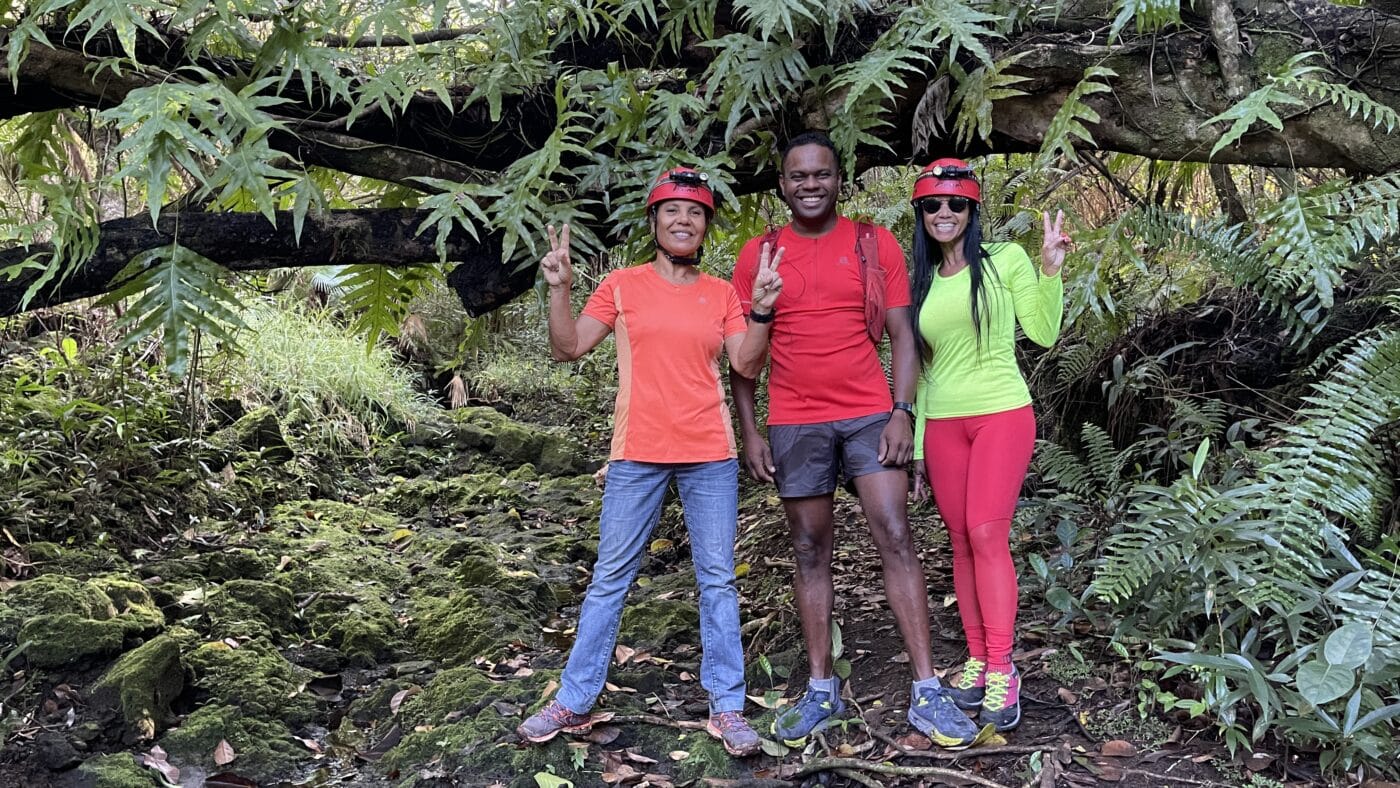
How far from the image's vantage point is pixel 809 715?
4.02m

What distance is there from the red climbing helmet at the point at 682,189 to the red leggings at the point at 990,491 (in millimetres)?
1181

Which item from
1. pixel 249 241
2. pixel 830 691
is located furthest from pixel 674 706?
pixel 249 241

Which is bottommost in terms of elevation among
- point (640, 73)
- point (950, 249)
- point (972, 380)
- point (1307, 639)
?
point (1307, 639)

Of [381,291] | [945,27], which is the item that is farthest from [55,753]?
[945,27]

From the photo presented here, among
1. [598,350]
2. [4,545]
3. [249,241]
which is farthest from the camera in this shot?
[598,350]

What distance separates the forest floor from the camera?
12.6 ft

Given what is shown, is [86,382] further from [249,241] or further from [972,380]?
[972,380]

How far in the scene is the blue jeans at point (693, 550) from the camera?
3.91 metres

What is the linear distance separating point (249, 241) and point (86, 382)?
4300mm

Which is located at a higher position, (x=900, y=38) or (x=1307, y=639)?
(x=900, y=38)

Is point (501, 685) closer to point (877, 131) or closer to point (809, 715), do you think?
point (809, 715)

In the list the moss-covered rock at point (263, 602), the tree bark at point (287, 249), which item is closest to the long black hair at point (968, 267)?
the tree bark at point (287, 249)

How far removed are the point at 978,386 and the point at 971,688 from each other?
1129 millimetres

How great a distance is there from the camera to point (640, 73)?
16.8ft
